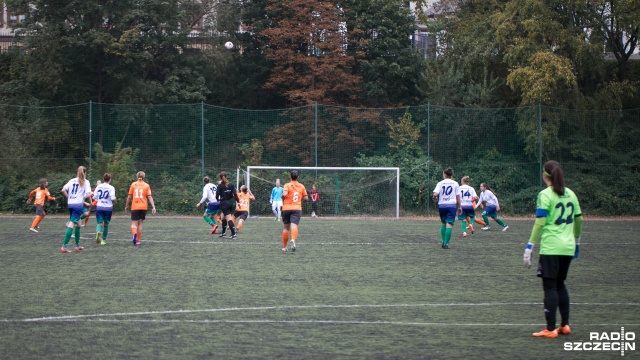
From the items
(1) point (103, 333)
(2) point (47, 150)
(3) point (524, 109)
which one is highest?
(3) point (524, 109)

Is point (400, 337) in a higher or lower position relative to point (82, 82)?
lower

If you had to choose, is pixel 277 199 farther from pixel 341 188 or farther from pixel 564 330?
pixel 564 330

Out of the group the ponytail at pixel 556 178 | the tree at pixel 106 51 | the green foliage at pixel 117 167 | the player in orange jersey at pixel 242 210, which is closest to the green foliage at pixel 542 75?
the player in orange jersey at pixel 242 210

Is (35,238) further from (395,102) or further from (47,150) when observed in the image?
(395,102)

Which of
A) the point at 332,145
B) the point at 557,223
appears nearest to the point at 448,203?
the point at 557,223

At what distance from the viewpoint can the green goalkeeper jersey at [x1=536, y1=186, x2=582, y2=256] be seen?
27.4 ft

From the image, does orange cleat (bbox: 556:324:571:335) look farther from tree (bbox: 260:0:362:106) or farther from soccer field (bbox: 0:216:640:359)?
tree (bbox: 260:0:362:106)

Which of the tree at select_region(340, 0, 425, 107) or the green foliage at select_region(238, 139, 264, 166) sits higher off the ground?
the tree at select_region(340, 0, 425, 107)

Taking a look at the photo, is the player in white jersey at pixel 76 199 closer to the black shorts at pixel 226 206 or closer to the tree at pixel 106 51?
the black shorts at pixel 226 206

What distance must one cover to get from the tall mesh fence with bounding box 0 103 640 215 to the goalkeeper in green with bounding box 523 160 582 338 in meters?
25.6

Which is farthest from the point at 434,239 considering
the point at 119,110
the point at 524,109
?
the point at 119,110

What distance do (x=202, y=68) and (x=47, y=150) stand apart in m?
10.9

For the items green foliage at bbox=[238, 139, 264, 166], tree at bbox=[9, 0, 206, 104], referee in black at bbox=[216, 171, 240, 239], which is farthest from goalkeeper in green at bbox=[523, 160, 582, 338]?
tree at bbox=[9, 0, 206, 104]

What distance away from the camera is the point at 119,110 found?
116 ft
